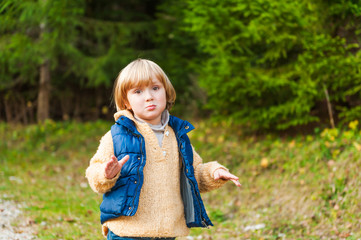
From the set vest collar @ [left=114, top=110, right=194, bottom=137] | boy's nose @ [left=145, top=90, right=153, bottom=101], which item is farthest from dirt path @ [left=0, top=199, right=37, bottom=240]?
boy's nose @ [left=145, top=90, right=153, bottom=101]

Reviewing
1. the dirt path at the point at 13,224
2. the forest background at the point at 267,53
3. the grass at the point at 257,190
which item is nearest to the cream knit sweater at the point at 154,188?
the dirt path at the point at 13,224

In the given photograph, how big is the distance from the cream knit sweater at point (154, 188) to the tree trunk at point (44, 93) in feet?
28.9

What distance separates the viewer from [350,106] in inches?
221

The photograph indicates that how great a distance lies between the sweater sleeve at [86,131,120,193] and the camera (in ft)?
7.18

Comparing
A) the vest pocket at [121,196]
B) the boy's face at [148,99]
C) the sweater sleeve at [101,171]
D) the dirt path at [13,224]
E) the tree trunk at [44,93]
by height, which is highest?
the tree trunk at [44,93]

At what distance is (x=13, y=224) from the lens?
4164 millimetres

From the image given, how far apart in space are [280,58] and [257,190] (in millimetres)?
2049

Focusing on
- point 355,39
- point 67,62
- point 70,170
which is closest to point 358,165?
point 355,39

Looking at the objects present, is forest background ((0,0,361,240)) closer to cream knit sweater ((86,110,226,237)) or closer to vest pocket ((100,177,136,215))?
cream knit sweater ((86,110,226,237))

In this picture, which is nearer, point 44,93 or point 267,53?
point 267,53

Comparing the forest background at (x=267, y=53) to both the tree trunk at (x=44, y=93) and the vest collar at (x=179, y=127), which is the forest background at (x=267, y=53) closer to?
the tree trunk at (x=44, y=93)

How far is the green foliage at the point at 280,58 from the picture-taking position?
16.9 ft

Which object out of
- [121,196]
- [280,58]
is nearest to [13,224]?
[121,196]

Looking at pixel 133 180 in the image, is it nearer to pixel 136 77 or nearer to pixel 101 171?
pixel 101 171
